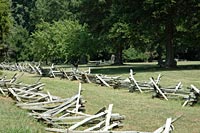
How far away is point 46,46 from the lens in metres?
65.2

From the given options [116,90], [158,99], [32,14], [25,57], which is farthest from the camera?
[32,14]

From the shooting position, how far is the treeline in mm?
39875

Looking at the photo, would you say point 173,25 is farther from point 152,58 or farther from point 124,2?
point 152,58

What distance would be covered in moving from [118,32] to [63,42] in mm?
17002

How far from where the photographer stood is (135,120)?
44.1 ft

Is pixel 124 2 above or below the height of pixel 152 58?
above

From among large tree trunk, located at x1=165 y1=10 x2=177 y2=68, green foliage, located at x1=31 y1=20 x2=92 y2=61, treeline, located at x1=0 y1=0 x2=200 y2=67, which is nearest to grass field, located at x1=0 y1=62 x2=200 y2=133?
treeline, located at x1=0 y1=0 x2=200 y2=67

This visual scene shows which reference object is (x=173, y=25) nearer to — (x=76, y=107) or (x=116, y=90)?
(x=116, y=90)

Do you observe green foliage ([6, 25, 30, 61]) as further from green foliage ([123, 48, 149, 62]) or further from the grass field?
the grass field

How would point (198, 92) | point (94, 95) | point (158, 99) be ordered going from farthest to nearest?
point (94, 95) < point (158, 99) < point (198, 92)

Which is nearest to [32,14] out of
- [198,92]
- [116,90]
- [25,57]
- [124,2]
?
[25,57]

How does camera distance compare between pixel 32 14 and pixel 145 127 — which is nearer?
pixel 145 127

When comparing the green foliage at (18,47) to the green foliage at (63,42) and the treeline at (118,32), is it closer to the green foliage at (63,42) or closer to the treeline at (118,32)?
the treeline at (118,32)

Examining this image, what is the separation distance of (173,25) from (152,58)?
42661 millimetres
